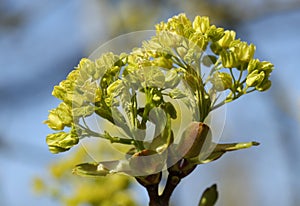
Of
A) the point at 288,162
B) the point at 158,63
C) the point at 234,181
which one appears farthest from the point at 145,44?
the point at 234,181

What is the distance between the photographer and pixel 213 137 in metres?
1.06

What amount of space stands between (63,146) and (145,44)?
0.22m

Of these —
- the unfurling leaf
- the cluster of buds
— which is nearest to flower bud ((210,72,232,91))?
the cluster of buds

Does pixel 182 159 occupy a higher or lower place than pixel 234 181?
lower

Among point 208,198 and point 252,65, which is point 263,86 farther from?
point 208,198

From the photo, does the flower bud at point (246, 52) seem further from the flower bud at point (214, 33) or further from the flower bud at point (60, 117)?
the flower bud at point (60, 117)

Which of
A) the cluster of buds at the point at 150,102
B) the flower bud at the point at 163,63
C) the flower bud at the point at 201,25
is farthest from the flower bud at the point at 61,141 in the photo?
the flower bud at the point at 201,25

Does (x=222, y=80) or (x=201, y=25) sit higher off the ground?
(x=201, y=25)

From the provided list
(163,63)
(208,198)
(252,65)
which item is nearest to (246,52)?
(252,65)

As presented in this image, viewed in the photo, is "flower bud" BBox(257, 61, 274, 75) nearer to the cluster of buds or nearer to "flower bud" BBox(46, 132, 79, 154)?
the cluster of buds

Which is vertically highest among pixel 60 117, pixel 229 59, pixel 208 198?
pixel 229 59

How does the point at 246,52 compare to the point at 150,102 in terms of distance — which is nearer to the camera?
the point at 150,102

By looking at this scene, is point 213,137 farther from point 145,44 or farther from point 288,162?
point 288,162

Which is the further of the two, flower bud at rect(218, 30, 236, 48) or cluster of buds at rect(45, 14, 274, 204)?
flower bud at rect(218, 30, 236, 48)
